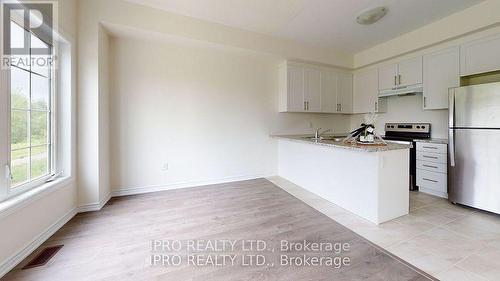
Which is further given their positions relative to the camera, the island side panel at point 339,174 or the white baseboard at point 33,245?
the island side panel at point 339,174

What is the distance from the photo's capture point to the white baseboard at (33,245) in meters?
1.46

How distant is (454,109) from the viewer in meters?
2.62

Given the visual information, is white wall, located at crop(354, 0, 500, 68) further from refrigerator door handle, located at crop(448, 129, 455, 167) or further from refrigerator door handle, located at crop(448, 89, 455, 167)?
refrigerator door handle, located at crop(448, 129, 455, 167)

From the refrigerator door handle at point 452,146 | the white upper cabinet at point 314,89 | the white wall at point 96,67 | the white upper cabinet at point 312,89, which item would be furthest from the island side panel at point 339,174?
the white wall at point 96,67

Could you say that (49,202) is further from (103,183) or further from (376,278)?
(376,278)

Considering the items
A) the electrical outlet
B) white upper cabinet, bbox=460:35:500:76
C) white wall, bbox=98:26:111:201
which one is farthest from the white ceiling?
the electrical outlet

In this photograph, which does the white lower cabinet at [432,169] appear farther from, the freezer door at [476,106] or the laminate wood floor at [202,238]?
the laminate wood floor at [202,238]

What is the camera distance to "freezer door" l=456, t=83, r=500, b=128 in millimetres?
2281

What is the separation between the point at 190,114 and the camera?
137 inches

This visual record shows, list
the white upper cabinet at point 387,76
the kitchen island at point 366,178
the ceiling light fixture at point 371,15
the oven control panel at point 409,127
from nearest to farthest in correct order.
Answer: the kitchen island at point 366,178, the ceiling light fixture at point 371,15, the oven control panel at point 409,127, the white upper cabinet at point 387,76

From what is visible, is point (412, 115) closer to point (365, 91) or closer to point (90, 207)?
point (365, 91)

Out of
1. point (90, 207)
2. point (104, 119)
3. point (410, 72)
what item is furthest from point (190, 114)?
point (410, 72)

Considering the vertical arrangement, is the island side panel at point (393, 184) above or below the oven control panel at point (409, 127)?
below

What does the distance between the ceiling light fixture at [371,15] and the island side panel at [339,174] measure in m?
2.06
